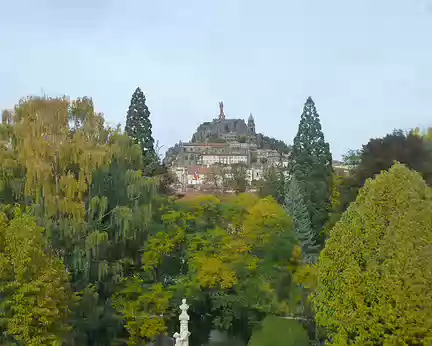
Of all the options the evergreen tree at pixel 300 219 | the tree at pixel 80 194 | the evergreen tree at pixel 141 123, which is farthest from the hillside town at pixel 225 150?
the tree at pixel 80 194

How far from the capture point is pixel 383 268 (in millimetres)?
9719

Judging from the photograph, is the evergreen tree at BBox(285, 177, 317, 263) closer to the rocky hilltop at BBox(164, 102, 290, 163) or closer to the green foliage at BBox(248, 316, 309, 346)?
the green foliage at BBox(248, 316, 309, 346)

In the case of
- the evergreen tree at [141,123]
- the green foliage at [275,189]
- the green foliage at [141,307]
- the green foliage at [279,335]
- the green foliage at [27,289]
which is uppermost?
the evergreen tree at [141,123]

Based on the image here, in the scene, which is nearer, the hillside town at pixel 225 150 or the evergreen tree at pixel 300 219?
the evergreen tree at pixel 300 219

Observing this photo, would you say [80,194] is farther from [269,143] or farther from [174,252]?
[269,143]

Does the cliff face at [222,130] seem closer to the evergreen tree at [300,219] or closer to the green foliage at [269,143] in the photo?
the green foliage at [269,143]

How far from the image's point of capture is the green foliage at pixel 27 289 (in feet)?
38.5

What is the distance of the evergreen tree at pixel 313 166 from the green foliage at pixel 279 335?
1449 centimetres

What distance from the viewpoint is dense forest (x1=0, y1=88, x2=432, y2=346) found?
32.4ft

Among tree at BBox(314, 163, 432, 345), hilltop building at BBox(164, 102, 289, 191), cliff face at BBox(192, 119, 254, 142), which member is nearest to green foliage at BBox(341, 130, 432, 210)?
tree at BBox(314, 163, 432, 345)

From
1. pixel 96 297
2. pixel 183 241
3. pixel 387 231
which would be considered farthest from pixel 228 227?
pixel 387 231

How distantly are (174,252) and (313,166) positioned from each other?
18.2 m

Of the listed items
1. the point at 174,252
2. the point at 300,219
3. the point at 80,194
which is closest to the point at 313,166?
the point at 300,219

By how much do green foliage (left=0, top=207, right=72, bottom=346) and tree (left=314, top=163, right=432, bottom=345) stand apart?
6.31m
